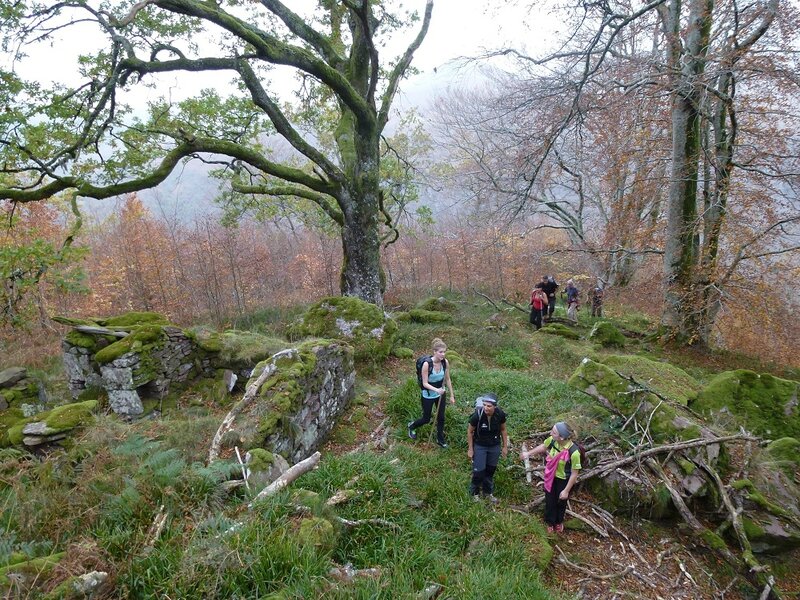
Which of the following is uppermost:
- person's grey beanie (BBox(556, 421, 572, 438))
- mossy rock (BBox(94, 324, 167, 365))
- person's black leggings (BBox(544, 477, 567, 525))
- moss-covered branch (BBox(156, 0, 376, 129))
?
moss-covered branch (BBox(156, 0, 376, 129))

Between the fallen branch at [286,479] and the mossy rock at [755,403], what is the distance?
→ 646 cm

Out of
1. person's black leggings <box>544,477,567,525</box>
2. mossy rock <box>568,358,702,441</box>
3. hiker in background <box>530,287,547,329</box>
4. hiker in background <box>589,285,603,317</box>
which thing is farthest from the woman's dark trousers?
hiker in background <box>589,285,603,317</box>

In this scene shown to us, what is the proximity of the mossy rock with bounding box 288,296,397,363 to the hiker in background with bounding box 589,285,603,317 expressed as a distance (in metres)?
9.36

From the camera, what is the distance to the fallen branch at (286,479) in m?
3.27

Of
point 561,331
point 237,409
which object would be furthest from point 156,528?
point 561,331

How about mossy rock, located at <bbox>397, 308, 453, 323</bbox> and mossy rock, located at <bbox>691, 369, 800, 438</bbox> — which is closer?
mossy rock, located at <bbox>691, 369, 800, 438</bbox>

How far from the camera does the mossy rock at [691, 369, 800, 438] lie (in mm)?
6367

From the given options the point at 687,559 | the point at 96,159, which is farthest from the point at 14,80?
the point at 687,559

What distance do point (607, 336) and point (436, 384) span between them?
8.36 metres

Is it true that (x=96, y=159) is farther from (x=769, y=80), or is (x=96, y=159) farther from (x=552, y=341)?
(x=769, y=80)

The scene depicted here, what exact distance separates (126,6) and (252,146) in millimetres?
4373

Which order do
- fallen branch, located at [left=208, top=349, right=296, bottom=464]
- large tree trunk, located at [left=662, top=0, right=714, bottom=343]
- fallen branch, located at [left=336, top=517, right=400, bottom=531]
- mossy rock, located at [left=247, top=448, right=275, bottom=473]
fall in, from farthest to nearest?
large tree trunk, located at [left=662, top=0, right=714, bottom=343] → fallen branch, located at [left=208, top=349, right=296, bottom=464] → mossy rock, located at [left=247, top=448, right=275, bottom=473] → fallen branch, located at [left=336, top=517, right=400, bottom=531]

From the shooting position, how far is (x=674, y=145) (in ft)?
32.3

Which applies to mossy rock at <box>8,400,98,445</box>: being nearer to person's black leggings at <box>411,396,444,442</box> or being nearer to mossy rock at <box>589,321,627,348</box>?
person's black leggings at <box>411,396,444,442</box>
